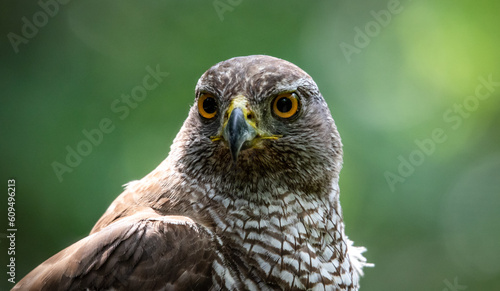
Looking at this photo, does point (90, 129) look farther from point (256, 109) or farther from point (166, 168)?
point (256, 109)

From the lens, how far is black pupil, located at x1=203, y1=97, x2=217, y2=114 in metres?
2.81

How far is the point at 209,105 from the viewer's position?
111 inches
